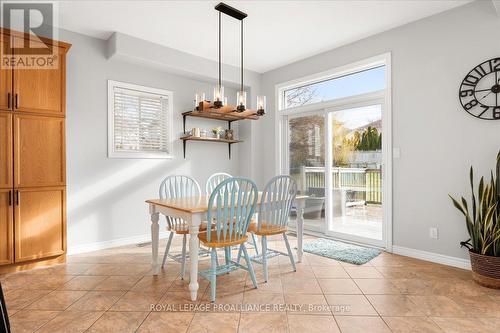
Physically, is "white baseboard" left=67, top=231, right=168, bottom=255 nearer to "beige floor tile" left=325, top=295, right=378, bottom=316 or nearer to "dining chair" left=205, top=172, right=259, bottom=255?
"dining chair" left=205, top=172, right=259, bottom=255

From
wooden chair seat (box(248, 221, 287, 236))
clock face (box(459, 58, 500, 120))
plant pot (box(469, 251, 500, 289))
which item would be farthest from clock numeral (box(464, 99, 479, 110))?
wooden chair seat (box(248, 221, 287, 236))

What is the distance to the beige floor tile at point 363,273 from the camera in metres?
2.85

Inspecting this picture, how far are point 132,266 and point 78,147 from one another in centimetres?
165

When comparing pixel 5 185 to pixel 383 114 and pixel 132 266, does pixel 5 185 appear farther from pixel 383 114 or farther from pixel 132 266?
pixel 383 114

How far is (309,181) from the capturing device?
4.71 m

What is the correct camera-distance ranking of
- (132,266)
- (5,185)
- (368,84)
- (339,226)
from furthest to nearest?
(339,226)
(368,84)
(132,266)
(5,185)

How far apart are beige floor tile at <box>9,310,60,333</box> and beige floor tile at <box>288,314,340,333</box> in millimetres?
1708

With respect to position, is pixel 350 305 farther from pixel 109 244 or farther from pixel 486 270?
pixel 109 244

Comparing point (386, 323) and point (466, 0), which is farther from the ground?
point (466, 0)

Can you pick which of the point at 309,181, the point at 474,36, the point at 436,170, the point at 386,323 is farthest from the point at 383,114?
the point at 386,323

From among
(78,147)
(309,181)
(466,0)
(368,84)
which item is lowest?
(309,181)

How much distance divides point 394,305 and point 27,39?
417 cm

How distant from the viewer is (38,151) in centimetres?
307

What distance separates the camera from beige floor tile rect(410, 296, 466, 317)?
7.01 ft
